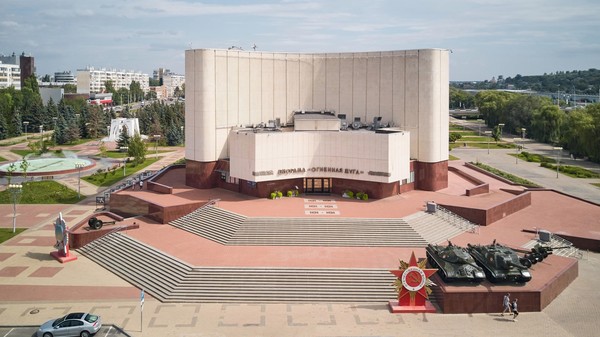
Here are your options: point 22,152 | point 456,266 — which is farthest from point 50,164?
point 456,266

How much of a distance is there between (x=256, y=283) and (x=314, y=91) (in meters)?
30.2

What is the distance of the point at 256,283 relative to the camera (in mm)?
30641

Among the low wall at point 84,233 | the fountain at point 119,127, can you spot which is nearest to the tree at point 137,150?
the fountain at point 119,127

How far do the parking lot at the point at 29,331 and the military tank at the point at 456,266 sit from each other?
17626 mm

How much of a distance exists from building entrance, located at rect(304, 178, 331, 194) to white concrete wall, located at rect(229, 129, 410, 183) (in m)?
1.04

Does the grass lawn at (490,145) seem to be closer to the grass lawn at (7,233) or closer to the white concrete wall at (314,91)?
the white concrete wall at (314,91)

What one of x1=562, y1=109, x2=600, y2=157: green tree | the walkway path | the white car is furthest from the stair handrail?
x1=562, y1=109, x2=600, y2=157: green tree

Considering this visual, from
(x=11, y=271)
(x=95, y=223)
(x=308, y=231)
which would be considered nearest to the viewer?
(x=11, y=271)

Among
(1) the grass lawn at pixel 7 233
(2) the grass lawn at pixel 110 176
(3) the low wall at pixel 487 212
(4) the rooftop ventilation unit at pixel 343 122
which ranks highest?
(4) the rooftop ventilation unit at pixel 343 122

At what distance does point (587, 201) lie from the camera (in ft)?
167

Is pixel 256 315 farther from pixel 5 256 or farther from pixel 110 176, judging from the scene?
pixel 110 176

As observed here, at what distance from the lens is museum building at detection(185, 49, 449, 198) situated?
4706cm

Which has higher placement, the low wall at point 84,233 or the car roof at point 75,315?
the low wall at point 84,233

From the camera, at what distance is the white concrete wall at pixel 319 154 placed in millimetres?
45969
